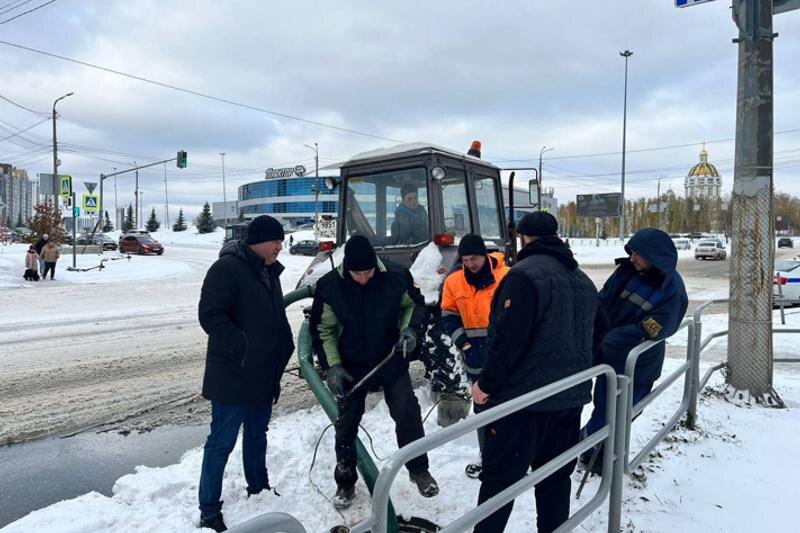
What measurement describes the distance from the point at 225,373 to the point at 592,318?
2.07 meters

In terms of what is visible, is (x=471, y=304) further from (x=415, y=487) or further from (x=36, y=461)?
(x=36, y=461)

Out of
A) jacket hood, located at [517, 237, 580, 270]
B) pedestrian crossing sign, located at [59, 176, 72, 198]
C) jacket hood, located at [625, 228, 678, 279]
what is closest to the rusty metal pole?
jacket hood, located at [625, 228, 678, 279]

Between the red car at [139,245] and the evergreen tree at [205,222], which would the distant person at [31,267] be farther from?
the evergreen tree at [205,222]

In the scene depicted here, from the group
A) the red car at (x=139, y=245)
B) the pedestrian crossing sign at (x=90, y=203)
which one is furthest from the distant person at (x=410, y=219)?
the red car at (x=139, y=245)

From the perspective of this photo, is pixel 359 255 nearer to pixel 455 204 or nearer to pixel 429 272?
pixel 429 272

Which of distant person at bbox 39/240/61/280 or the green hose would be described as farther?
distant person at bbox 39/240/61/280

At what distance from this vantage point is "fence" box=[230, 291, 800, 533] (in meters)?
1.57

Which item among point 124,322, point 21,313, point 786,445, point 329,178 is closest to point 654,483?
point 786,445

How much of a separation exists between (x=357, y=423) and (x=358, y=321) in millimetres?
676

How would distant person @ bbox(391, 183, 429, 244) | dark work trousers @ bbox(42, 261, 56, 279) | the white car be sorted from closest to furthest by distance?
distant person @ bbox(391, 183, 429, 244)
the white car
dark work trousers @ bbox(42, 261, 56, 279)

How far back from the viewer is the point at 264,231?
3.42 metres

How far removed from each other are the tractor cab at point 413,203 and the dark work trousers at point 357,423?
186cm

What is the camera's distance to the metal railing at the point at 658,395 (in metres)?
3.20

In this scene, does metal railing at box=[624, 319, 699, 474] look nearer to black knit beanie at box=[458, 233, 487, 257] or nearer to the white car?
black knit beanie at box=[458, 233, 487, 257]
